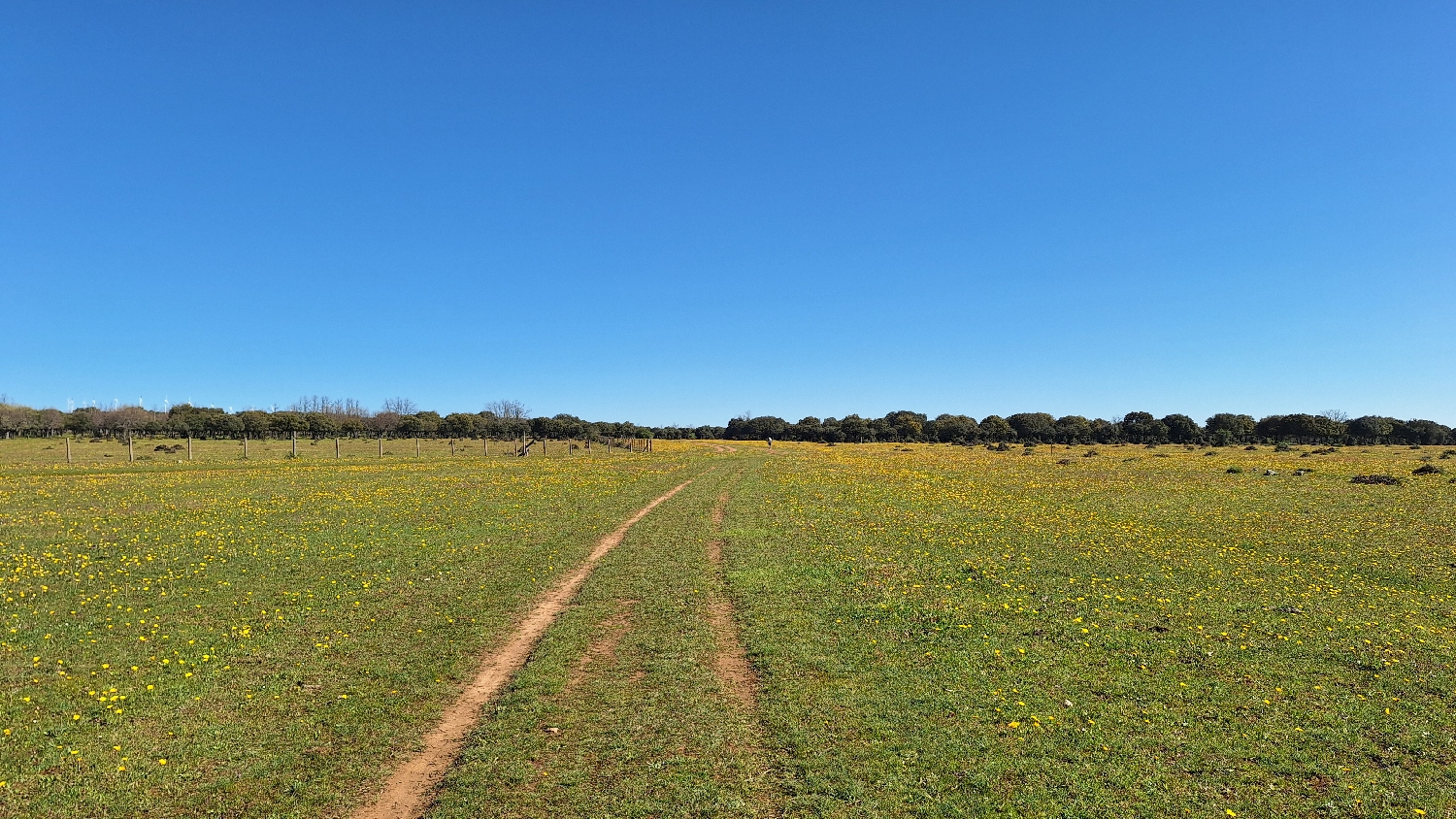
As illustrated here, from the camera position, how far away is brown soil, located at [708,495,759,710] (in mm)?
10508

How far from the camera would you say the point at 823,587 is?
1744 centimetres

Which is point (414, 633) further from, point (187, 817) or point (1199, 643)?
point (1199, 643)

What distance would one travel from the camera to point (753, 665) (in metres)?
11.8

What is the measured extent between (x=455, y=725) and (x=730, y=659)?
4726 millimetres

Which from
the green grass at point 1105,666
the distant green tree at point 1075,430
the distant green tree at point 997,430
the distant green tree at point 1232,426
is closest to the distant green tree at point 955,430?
the distant green tree at point 997,430

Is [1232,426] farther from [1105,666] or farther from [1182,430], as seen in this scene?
[1105,666]

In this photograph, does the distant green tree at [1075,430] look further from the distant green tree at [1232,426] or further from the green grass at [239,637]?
the green grass at [239,637]

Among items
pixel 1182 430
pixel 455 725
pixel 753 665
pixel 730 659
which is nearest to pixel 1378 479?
pixel 753 665

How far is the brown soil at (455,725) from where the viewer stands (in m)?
7.41

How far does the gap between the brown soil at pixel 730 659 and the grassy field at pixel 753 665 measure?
0.21 m

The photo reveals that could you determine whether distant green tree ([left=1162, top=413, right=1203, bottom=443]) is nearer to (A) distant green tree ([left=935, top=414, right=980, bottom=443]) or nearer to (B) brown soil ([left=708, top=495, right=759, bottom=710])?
(A) distant green tree ([left=935, top=414, right=980, bottom=443])

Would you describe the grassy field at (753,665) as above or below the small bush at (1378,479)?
below

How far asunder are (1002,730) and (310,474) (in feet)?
165

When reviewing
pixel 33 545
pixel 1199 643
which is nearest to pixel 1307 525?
pixel 1199 643
